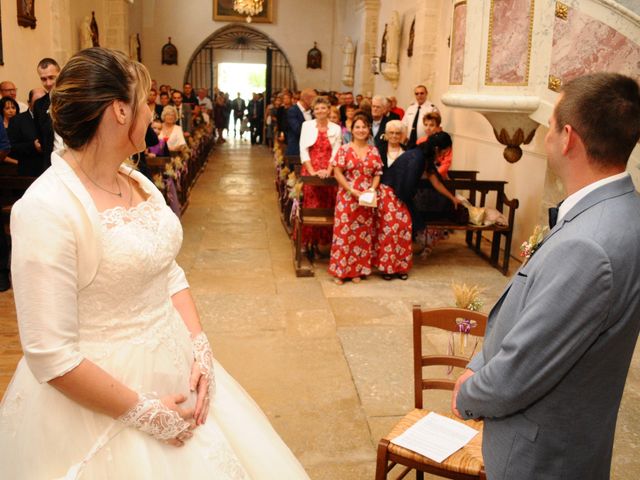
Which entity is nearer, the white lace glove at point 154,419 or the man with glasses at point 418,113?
the white lace glove at point 154,419

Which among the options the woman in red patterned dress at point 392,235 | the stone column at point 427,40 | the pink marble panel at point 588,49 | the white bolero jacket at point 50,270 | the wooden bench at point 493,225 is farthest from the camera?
the stone column at point 427,40

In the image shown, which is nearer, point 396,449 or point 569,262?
point 569,262

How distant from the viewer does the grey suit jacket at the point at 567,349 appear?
1400 millimetres

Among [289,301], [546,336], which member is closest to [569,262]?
[546,336]

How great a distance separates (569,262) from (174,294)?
3.62 ft

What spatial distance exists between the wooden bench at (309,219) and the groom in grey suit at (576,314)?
4491 mm

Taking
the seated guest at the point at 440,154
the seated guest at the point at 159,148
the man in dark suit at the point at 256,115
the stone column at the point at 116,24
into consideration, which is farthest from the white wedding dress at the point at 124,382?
the man in dark suit at the point at 256,115

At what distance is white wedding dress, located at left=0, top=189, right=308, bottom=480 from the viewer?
4.89 ft

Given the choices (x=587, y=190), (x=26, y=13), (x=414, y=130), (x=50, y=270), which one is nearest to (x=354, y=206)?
(x=414, y=130)

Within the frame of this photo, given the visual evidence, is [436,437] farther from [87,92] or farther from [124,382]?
[87,92]

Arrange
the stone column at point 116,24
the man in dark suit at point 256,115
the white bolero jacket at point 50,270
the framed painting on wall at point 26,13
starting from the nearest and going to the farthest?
the white bolero jacket at point 50,270
the framed painting on wall at point 26,13
the stone column at point 116,24
the man in dark suit at point 256,115

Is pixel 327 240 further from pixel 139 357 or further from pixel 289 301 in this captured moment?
pixel 139 357

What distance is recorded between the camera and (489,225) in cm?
640

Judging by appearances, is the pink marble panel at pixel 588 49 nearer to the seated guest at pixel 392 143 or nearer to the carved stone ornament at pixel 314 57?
the seated guest at pixel 392 143
